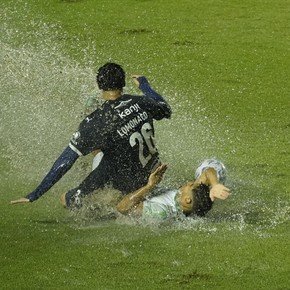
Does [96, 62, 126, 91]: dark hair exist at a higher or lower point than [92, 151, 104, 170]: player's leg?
higher

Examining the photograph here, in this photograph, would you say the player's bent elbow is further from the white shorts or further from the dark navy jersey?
the white shorts

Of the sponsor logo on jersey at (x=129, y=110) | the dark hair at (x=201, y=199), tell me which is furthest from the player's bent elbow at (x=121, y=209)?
the sponsor logo on jersey at (x=129, y=110)

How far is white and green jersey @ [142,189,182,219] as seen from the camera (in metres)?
7.43

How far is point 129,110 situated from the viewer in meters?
7.52

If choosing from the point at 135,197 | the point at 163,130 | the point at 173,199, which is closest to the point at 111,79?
the point at 135,197

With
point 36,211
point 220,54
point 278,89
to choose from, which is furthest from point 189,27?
point 36,211

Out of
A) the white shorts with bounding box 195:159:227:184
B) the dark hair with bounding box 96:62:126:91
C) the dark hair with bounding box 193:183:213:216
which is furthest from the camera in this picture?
the white shorts with bounding box 195:159:227:184

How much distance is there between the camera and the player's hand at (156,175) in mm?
7336

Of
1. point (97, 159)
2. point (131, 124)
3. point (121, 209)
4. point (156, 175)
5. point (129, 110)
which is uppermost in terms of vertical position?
point (129, 110)

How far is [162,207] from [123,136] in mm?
655

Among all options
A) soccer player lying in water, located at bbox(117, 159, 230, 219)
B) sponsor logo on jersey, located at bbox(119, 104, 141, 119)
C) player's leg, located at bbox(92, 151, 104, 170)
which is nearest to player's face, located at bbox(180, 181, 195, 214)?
soccer player lying in water, located at bbox(117, 159, 230, 219)

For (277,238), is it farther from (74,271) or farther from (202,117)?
(202,117)

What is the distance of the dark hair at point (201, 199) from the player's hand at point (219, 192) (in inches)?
6.1

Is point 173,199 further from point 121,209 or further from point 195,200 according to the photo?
point 121,209
